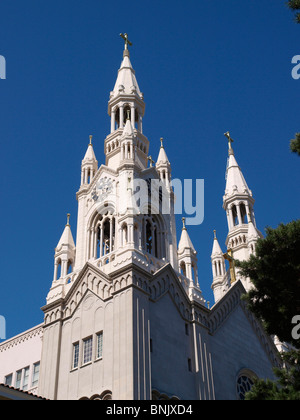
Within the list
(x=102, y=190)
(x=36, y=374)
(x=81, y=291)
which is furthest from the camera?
(x=102, y=190)

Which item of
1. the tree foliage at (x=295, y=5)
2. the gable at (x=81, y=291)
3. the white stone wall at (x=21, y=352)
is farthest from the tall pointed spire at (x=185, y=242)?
the tree foliage at (x=295, y=5)

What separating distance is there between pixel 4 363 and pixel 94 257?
10033 mm

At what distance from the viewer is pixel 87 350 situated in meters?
34.5

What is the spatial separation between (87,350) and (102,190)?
1272 centimetres

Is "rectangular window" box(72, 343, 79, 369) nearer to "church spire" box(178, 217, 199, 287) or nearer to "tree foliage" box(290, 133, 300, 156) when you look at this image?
"church spire" box(178, 217, 199, 287)

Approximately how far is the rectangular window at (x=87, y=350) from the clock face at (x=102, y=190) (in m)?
11.1

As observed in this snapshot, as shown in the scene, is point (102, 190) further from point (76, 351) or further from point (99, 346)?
point (99, 346)

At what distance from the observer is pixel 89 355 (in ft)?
112

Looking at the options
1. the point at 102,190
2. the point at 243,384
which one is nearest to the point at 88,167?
the point at 102,190

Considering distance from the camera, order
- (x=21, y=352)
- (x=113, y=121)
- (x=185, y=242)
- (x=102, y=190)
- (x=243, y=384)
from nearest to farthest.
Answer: (x=243, y=384) → (x=21, y=352) → (x=185, y=242) → (x=102, y=190) → (x=113, y=121)

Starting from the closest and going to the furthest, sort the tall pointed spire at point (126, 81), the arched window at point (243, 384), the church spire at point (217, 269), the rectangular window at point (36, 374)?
the rectangular window at point (36, 374)
the arched window at point (243, 384)
the tall pointed spire at point (126, 81)
the church spire at point (217, 269)

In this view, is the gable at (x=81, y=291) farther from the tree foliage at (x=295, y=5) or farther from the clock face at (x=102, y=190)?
the tree foliage at (x=295, y=5)

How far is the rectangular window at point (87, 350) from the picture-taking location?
3406 cm
